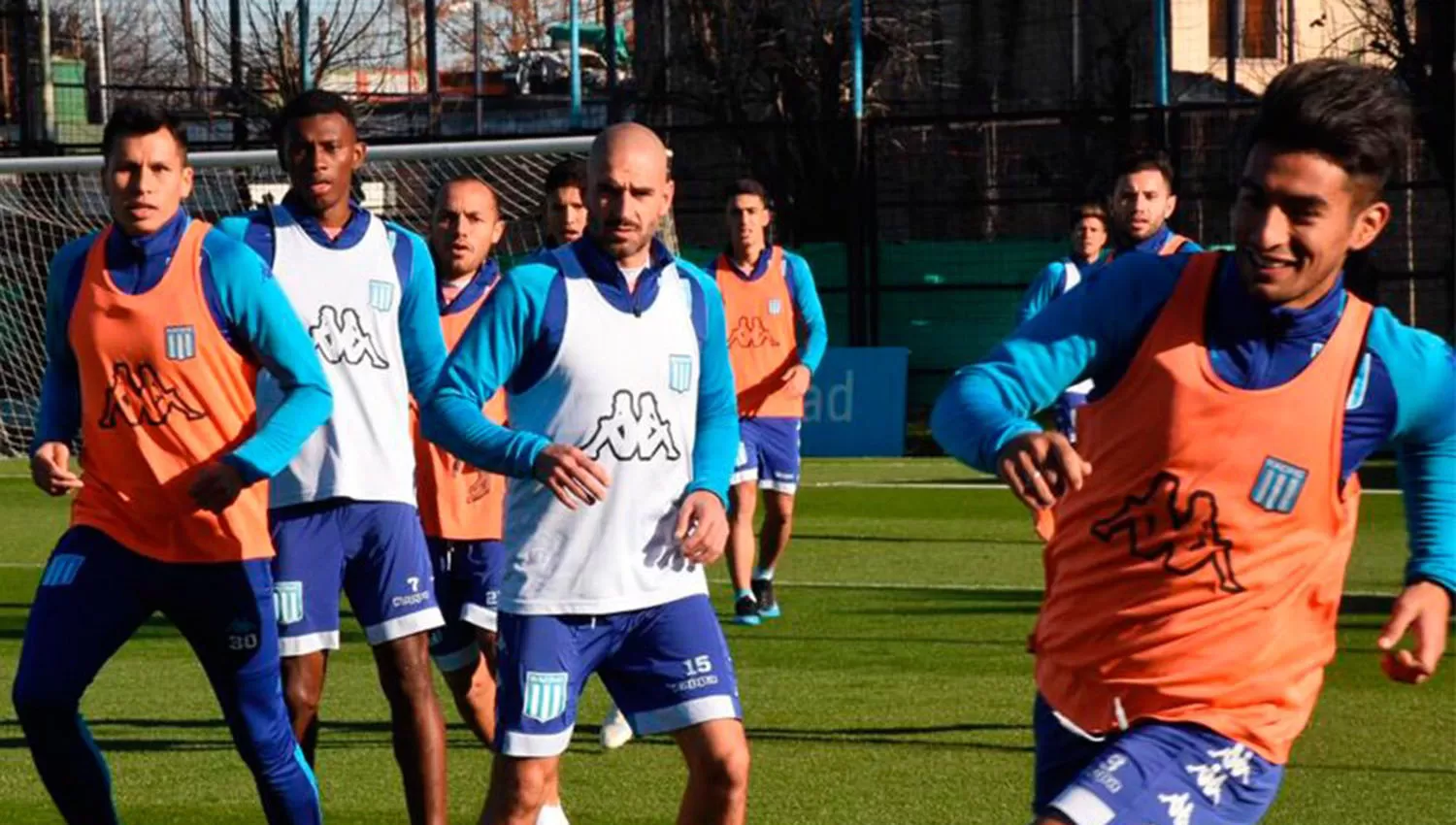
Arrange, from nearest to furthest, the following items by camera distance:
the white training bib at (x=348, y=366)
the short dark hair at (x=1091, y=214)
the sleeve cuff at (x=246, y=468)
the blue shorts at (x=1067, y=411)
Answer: the sleeve cuff at (x=246, y=468), the white training bib at (x=348, y=366), the blue shorts at (x=1067, y=411), the short dark hair at (x=1091, y=214)

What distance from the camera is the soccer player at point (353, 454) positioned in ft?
24.6

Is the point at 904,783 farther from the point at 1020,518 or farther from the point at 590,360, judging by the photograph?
the point at 1020,518

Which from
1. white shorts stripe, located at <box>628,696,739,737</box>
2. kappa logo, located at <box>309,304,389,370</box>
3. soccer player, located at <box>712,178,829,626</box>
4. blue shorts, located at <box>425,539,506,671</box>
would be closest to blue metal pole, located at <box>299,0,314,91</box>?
soccer player, located at <box>712,178,829,626</box>

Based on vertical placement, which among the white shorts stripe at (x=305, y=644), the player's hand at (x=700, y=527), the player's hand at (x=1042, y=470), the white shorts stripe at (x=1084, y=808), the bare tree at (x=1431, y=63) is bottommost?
the white shorts stripe at (x=305, y=644)

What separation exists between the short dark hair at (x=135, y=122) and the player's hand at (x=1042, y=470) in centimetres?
341

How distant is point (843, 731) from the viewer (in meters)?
10.1

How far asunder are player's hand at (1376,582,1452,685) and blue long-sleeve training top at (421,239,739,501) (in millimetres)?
2130

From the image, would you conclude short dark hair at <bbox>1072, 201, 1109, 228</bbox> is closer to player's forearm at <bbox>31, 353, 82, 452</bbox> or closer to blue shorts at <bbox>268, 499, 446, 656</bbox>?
blue shorts at <bbox>268, 499, 446, 656</bbox>

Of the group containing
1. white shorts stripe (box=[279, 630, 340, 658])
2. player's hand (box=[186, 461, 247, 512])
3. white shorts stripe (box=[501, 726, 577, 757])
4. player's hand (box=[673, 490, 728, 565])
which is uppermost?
player's hand (box=[186, 461, 247, 512])

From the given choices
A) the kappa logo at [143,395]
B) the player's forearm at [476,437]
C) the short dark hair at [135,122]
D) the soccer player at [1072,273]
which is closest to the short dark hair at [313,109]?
the short dark hair at [135,122]

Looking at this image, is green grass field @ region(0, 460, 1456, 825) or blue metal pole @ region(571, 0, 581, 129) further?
blue metal pole @ region(571, 0, 581, 129)

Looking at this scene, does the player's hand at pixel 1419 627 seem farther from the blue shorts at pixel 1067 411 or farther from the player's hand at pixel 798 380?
the player's hand at pixel 798 380

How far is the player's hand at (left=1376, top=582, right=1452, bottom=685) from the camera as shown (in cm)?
458

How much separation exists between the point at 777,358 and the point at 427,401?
8.12 m
